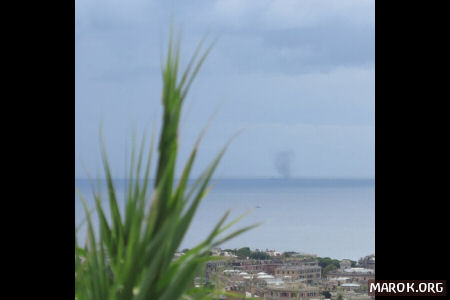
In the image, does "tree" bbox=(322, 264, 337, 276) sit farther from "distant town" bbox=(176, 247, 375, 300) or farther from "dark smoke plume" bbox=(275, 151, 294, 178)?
"dark smoke plume" bbox=(275, 151, 294, 178)

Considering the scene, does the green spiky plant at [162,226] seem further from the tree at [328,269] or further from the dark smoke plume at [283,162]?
the tree at [328,269]

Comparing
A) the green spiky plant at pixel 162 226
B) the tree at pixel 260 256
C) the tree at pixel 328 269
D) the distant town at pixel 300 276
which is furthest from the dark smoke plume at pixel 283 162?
the green spiky plant at pixel 162 226

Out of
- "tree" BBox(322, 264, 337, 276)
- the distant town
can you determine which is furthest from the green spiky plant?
"tree" BBox(322, 264, 337, 276)

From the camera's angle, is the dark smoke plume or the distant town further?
the dark smoke plume
